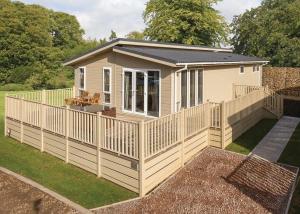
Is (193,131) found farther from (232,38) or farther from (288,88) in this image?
(232,38)

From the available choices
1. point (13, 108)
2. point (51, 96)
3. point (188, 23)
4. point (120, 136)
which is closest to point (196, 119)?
point (120, 136)

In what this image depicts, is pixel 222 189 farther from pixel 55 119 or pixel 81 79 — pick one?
pixel 81 79

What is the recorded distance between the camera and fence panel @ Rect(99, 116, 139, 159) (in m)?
9.46

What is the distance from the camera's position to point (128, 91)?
16109 millimetres

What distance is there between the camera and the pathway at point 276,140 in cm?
1280

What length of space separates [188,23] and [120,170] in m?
39.2

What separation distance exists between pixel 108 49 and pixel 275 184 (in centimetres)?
1037

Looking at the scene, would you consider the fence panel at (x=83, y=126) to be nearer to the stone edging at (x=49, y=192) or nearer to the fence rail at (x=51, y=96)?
the stone edging at (x=49, y=192)

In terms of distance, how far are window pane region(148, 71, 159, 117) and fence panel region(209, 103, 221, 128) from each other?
2727mm

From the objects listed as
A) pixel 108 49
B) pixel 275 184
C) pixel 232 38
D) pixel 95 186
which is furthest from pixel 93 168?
pixel 232 38

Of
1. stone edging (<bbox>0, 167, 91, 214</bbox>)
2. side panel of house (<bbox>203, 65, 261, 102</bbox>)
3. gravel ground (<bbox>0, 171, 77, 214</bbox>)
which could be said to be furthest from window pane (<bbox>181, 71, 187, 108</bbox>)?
gravel ground (<bbox>0, 171, 77, 214</bbox>)

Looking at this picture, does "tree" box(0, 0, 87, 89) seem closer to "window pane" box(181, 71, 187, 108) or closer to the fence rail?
the fence rail

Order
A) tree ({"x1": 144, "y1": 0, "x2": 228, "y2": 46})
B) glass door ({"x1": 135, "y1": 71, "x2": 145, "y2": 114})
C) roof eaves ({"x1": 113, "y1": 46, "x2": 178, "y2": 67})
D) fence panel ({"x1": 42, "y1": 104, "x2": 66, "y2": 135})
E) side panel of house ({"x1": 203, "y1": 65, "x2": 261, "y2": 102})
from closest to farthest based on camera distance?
fence panel ({"x1": 42, "y1": 104, "x2": 66, "y2": 135})
roof eaves ({"x1": 113, "y1": 46, "x2": 178, "y2": 67})
glass door ({"x1": 135, "y1": 71, "x2": 145, "y2": 114})
side panel of house ({"x1": 203, "y1": 65, "x2": 261, "y2": 102})
tree ({"x1": 144, "y1": 0, "x2": 228, "y2": 46})

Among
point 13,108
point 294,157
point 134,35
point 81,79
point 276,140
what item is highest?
point 134,35
